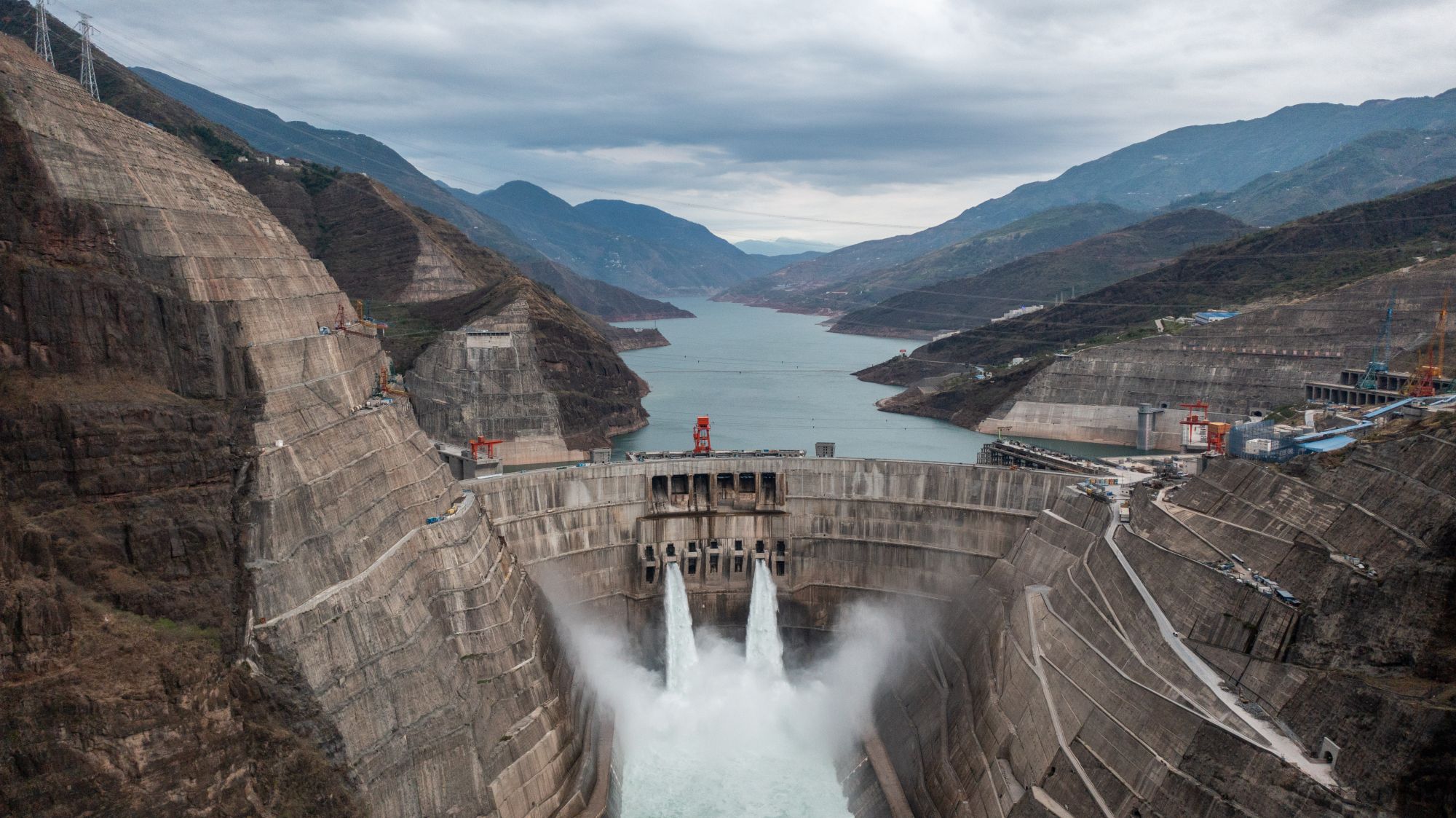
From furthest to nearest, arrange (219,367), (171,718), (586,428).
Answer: (586,428) → (219,367) → (171,718)

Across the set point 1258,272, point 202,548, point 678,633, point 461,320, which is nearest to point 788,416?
point 461,320

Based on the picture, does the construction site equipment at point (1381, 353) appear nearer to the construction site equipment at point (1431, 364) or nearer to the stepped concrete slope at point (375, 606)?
the construction site equipment at point (1431, 364)

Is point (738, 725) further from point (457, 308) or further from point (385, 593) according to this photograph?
point (457, 308)

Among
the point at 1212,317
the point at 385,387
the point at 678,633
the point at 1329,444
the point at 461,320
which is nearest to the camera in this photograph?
the point at 1329,444

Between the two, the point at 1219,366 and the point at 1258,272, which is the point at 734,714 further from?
the point at 1258,272

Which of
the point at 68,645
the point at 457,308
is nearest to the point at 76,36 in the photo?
the point at 457,308

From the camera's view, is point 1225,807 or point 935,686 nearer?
point 1225,807

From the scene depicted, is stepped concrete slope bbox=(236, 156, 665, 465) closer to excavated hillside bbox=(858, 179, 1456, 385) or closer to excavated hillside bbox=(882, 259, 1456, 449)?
excavated hillside bbox=(882, 259, 1456, 449)
